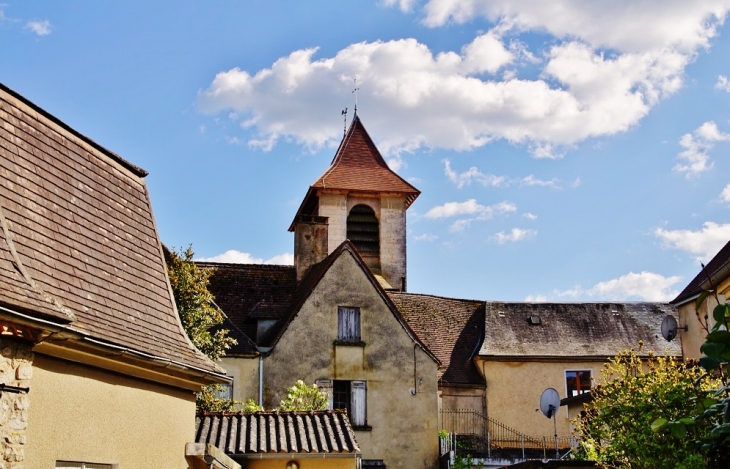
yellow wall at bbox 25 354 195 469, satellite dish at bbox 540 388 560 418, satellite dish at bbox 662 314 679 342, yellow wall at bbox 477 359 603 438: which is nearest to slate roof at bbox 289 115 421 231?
yellow wall at bbox 477 359 603 438

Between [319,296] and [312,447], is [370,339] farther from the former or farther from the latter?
[312,447]

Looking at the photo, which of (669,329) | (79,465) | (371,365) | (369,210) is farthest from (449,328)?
(79,465)

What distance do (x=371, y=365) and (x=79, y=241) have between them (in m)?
16.5

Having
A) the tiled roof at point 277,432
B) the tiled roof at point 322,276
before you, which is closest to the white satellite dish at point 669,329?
the tiled roof at point 322,276

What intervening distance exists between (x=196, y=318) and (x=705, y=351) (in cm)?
1749

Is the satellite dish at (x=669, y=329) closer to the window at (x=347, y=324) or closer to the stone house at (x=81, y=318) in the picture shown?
the window at (x=347, y=324)

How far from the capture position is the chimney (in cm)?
3100

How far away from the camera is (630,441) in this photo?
39.5 ft

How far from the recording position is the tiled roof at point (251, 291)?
2867cm

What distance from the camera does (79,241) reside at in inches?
431

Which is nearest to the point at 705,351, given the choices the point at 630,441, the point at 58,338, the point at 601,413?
the point at 58,338

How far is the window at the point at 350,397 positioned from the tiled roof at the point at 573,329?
6.27 meters

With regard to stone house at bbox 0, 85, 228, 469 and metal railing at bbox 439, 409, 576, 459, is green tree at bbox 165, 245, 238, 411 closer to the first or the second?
stone house at bbox 0, 85, 228, 469

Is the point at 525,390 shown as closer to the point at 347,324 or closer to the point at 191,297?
the point at 347,324
